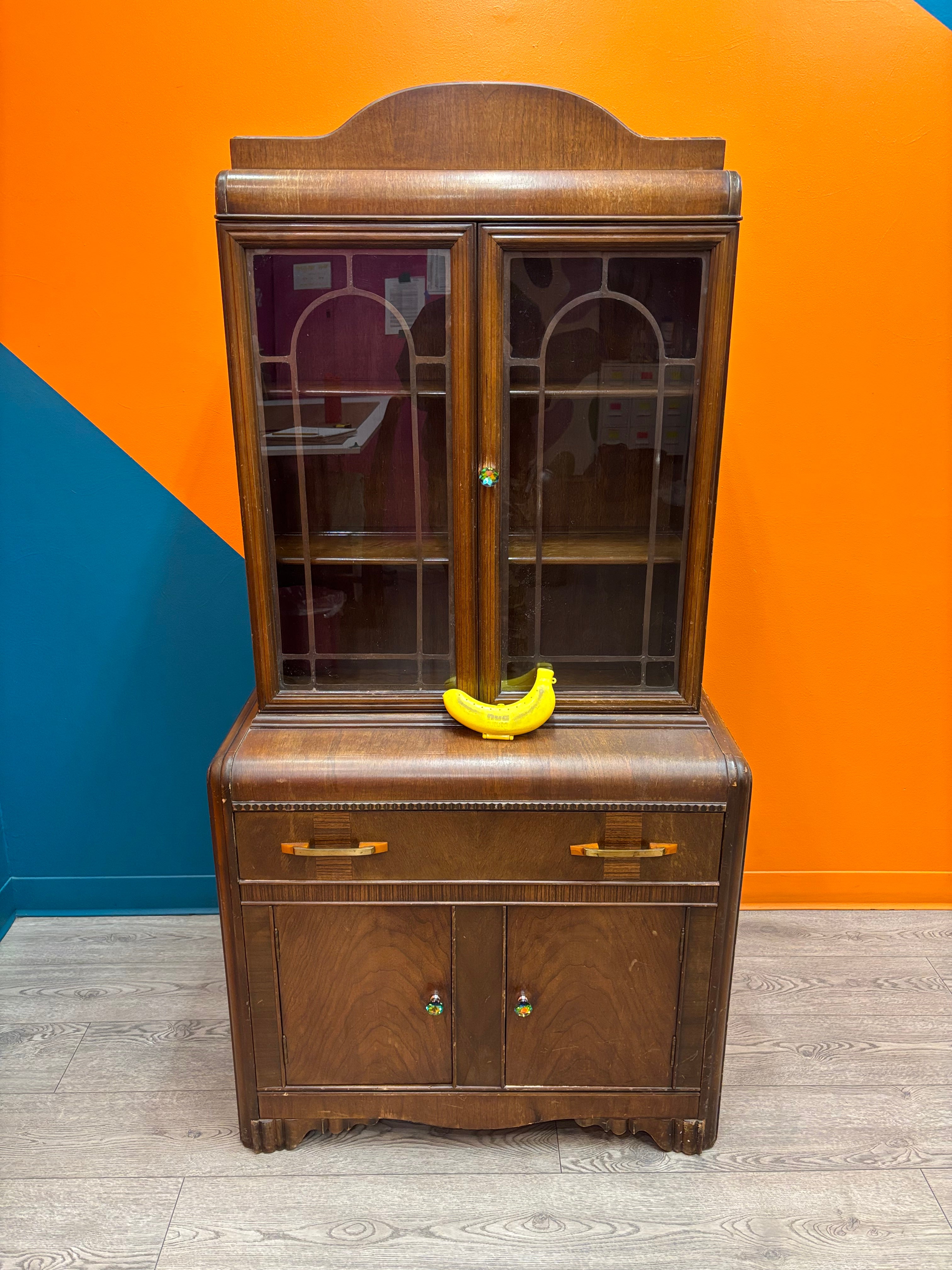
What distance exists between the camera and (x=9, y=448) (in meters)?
2.25

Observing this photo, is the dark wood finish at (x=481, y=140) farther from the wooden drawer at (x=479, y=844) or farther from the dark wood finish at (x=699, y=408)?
the wooden drawer at (x=479, y=844)

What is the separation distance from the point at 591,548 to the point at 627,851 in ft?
1.94

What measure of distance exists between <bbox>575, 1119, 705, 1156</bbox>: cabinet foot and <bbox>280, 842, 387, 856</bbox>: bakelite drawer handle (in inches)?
29.3

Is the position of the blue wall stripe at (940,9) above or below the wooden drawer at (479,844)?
above

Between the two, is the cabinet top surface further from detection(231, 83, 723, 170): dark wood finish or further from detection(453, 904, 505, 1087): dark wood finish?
detection(231, 83, 723, 170): dark wood finish

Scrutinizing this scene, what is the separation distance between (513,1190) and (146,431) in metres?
1.89

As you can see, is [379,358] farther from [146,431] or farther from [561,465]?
[146,431]

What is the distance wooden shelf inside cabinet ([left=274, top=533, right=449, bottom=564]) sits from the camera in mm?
1774

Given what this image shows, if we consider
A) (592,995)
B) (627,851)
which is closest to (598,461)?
(627,851)

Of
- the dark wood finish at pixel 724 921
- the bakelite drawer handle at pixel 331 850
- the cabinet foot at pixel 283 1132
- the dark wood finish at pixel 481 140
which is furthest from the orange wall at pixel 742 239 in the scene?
the cabinet foot at pixel 283 1132

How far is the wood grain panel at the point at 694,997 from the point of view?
1.75m

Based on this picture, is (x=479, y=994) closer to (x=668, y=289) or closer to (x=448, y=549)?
(x=448, y=549)

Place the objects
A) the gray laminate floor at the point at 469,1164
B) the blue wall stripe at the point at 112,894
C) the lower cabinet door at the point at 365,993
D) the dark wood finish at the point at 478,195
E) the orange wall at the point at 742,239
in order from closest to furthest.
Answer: the dark wood finish at the point at 478,195
the gray laminate floor at the point at 469,1164
the lower cabinet door at the point at 365,993
the orange wall at the point at 742,239
the blue wall stripe at the point at 112,894

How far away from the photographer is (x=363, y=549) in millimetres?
1803
